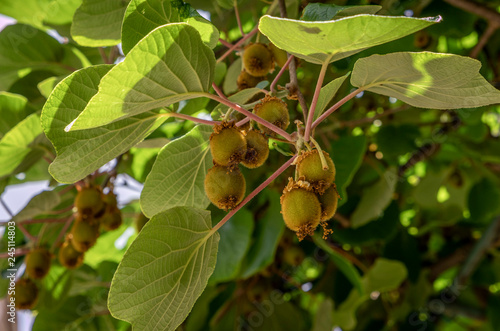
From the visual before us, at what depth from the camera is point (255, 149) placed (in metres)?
0.73

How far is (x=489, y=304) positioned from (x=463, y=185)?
593 mm

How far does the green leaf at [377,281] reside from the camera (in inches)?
68.5

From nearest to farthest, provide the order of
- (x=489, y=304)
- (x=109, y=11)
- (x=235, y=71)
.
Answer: (x=109, y=11), (x=235, y=71), (x=489, y=304)

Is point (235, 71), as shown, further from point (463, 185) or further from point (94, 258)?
point (463, 185)

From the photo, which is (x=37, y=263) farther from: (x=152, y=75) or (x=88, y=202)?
(x=152, y=75)

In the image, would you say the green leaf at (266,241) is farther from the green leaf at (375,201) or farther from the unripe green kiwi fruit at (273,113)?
the unripe green kiwi fruit at (273,113)

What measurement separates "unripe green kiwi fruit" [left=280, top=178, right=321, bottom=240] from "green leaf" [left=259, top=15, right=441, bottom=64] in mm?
197

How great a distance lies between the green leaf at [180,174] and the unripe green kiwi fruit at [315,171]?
0.28 meters

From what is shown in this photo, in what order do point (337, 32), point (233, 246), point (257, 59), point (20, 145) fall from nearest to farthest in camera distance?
point (337, 32)
point (257, 59)
point (20, 145)
point (233, 246)

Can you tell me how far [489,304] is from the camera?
2197 mm

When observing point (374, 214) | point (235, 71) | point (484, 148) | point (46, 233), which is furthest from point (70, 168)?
point (484, 148)

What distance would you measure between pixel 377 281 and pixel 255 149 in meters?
1.25

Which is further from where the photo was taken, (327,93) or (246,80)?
(246,80)

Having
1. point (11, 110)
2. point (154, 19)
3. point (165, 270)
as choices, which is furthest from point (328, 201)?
point (11, 110)
